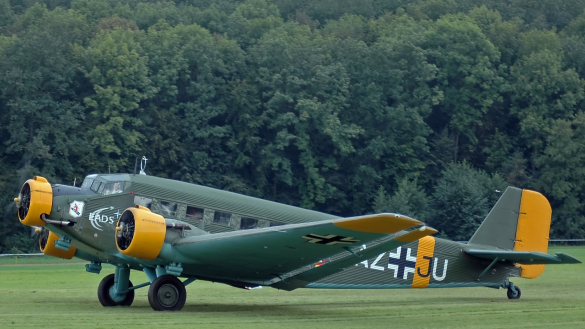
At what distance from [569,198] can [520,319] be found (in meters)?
36.5

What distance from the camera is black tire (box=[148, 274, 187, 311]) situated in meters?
13.7

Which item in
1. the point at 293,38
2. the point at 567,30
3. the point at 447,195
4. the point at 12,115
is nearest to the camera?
the point at 12,115

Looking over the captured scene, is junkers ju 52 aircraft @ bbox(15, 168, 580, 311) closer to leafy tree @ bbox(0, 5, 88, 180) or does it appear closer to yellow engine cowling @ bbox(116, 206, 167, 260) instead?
yellow engine cowling @ bbox(116, 206, 167, 260)

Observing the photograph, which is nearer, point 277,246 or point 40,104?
point 277,246

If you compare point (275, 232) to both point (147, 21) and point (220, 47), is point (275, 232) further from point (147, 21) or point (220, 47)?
point (147, 21)

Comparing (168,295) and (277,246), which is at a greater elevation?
(277,246)

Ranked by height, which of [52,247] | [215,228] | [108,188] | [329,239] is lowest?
[52,247]

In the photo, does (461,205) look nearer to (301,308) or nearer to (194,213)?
(301,308)

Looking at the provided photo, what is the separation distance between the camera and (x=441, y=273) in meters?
16.9

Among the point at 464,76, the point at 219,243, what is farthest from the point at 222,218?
the point at 464,76

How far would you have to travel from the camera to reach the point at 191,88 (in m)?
48.4

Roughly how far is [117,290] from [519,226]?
8.91 metres

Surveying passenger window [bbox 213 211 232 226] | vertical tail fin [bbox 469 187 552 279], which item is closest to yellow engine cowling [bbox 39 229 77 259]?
passenger window [bbox 213 211 232 226]

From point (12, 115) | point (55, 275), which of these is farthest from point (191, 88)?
point (55, 275)
